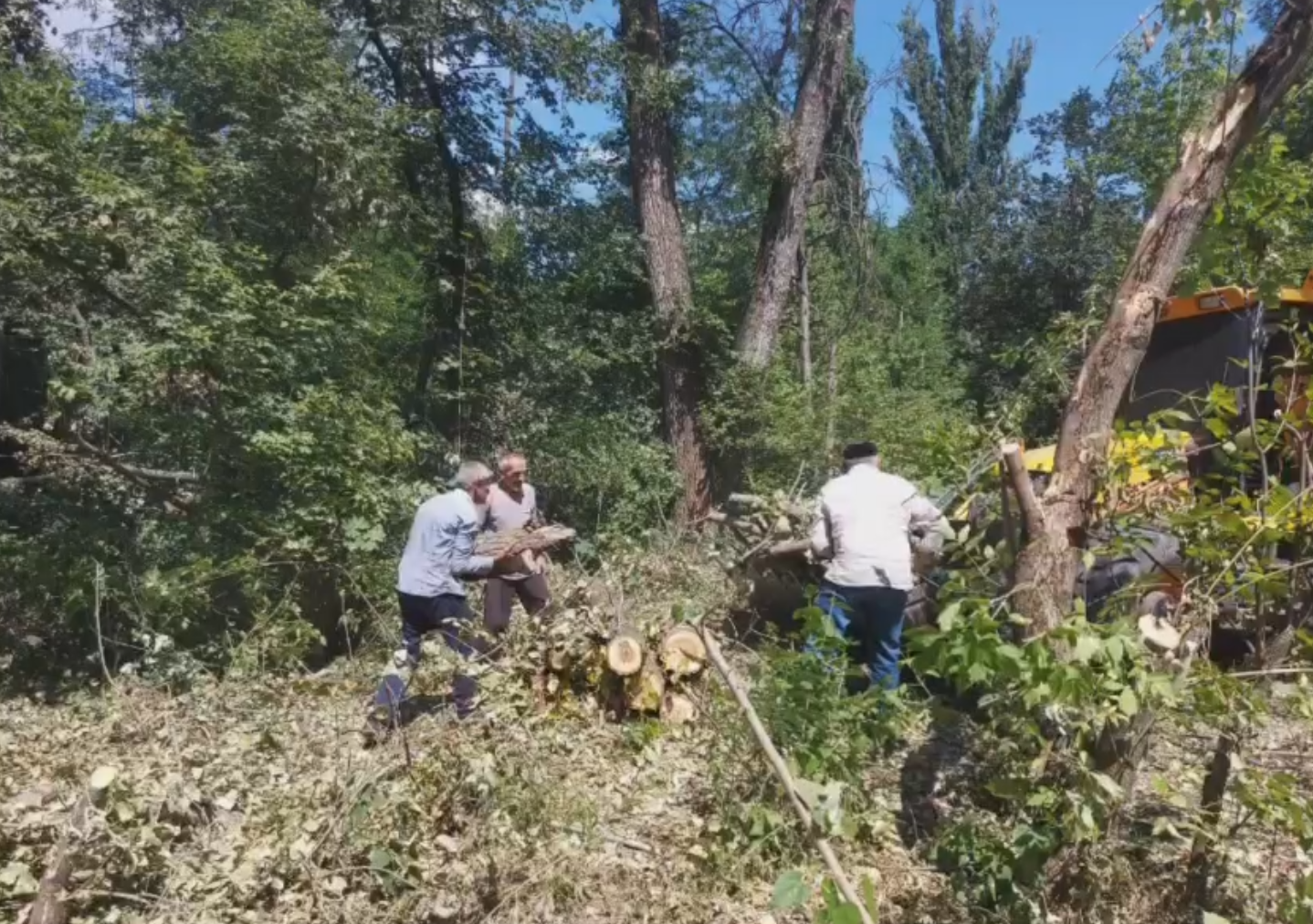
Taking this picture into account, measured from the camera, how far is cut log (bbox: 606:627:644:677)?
571 cm

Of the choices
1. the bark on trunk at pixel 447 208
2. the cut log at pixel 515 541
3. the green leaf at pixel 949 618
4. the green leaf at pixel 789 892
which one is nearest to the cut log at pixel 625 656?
the cut log at pixel 515 541

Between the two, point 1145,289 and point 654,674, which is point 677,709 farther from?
point 1145,289

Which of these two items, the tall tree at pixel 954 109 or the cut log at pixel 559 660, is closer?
the cut log at pixel 559 660

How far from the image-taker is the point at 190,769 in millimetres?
4398

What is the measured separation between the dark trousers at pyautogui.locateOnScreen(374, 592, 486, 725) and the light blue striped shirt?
6cm

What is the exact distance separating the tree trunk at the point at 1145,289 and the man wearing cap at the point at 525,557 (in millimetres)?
3345

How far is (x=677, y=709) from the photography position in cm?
583

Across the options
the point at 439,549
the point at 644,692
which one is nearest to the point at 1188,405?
the point at 644,692

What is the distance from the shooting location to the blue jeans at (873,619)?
5254 millimetres

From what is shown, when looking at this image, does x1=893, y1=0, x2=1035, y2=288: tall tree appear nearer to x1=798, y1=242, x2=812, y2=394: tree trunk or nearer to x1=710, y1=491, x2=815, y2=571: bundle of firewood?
x1=798, y1=242, x2=812, y2=394: tree trunk

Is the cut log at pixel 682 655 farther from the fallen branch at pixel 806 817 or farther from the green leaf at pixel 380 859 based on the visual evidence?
the fallen branch at pixel 806 817

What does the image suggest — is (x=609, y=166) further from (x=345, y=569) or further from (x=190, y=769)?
(x=190, y=769)

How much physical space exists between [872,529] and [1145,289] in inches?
73.4

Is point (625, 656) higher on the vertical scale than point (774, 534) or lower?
lower
